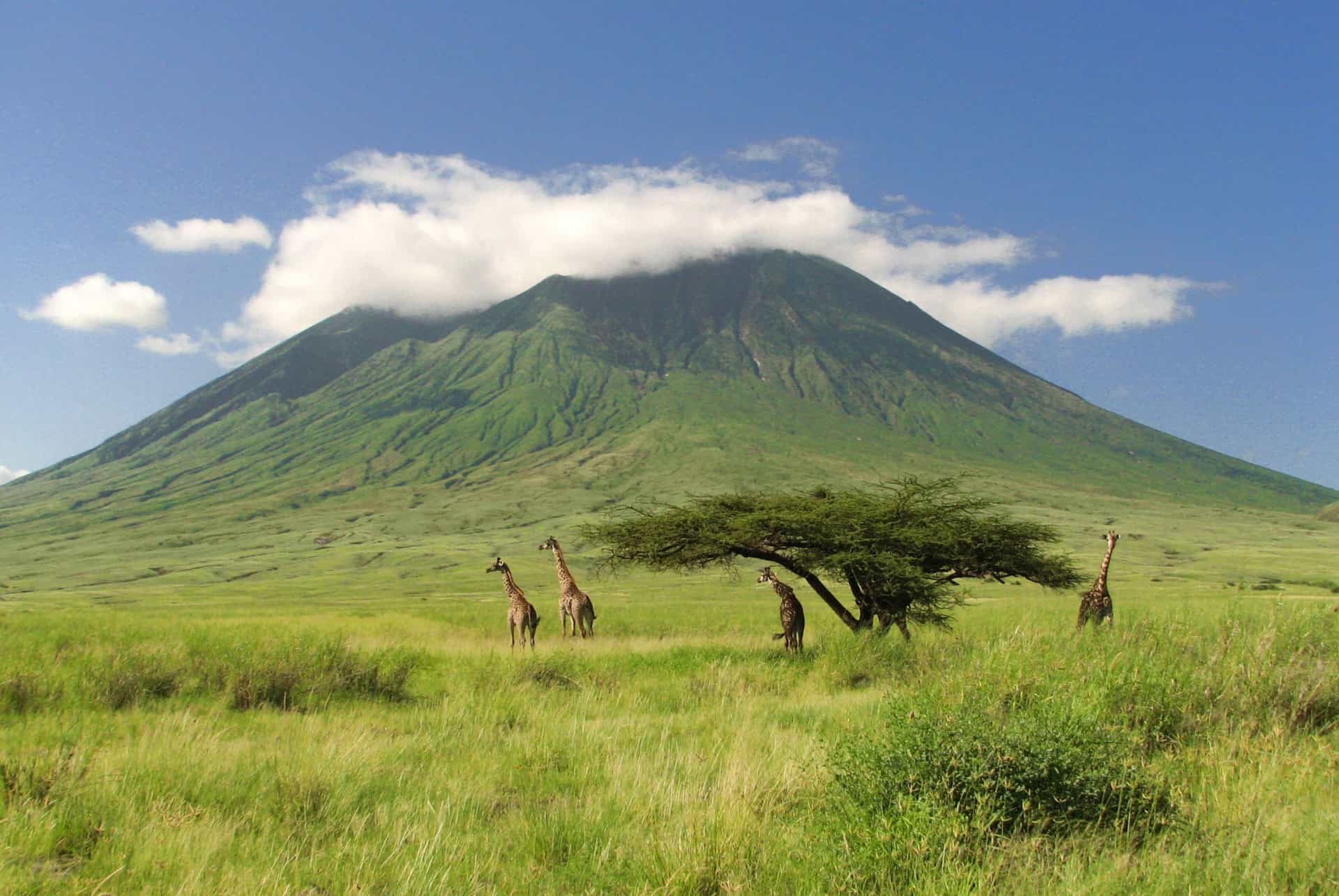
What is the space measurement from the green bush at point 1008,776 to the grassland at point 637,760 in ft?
0.19

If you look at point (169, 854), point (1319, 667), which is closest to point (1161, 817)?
point (1319, 667)

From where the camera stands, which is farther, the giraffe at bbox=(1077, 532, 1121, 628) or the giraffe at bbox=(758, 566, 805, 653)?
the giraffe at bbox=(1077, 532, 1121, 628)

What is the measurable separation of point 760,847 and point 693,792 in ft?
3.86

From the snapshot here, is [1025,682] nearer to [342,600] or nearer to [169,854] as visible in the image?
[169,854]

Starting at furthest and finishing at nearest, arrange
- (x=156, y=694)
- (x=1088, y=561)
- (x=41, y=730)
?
(x=1088, y=561), (x=156, y=694), (x=41, y=730)

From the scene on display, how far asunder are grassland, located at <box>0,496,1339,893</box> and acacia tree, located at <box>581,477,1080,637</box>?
6.76ft

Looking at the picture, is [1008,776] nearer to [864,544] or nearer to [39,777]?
[39,777]

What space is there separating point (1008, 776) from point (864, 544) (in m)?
13.0

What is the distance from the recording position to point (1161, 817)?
18.0 feet

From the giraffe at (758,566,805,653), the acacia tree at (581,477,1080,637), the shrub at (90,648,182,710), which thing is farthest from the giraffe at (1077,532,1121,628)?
the shrub at (90,648,182,710)

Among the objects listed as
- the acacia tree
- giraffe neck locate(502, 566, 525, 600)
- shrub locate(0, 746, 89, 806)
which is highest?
the acacia tree

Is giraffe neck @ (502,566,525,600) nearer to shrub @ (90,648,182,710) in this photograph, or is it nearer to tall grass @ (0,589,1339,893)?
tall grass @ (0,589,1339,893)

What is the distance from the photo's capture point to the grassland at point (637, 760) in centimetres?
487

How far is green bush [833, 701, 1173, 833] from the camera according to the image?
543 centimetres
